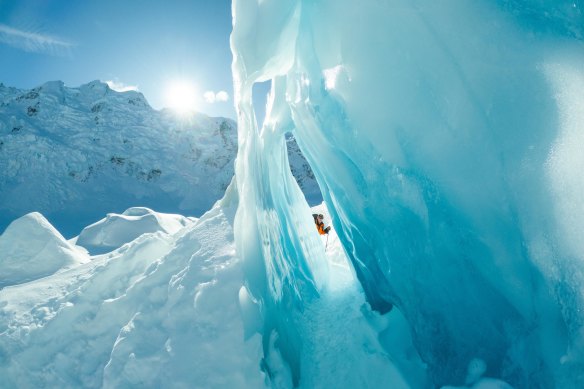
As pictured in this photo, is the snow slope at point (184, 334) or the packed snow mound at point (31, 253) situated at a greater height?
the snow slope at point (184, 334)

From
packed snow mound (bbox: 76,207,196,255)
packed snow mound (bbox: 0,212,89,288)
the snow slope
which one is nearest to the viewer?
the snow slope

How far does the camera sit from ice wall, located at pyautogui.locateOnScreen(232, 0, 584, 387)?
189 centimetres

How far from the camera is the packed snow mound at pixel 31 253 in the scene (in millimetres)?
6836

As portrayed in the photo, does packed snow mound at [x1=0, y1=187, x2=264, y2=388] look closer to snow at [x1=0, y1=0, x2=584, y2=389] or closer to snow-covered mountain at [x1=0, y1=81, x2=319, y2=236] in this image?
snow at [x1=0, y1=0, x2=584, y2=389]

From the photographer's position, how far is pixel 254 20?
10.5 ft

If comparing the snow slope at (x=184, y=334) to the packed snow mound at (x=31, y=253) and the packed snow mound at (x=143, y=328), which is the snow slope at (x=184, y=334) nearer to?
the packed snow mound at (x=143, y=328)

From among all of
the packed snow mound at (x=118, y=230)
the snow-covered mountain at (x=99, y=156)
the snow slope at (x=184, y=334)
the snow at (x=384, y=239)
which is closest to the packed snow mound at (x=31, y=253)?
the snow slope at (x=184, y=334)

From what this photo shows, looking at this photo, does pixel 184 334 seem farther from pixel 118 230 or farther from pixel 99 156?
pixel 99 156

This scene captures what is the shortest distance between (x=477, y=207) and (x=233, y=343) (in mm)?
2441

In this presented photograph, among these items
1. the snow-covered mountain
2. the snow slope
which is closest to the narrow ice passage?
the snow slope

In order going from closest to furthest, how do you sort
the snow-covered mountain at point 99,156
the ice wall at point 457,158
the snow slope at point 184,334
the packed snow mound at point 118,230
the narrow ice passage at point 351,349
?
1. the ice wall at point 457,158
2. the narrow ice passage at point 351,349
3. the snow slope at point 184,334
4. the packed snow mound at point 118,230
5. the snow-covered mountain at point 99,156

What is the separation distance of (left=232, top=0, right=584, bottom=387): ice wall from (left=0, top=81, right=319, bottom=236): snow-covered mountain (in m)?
29.6

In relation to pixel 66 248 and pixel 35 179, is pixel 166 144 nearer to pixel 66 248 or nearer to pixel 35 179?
pixel 35 179

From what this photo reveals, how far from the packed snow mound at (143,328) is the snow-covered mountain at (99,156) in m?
26.6
